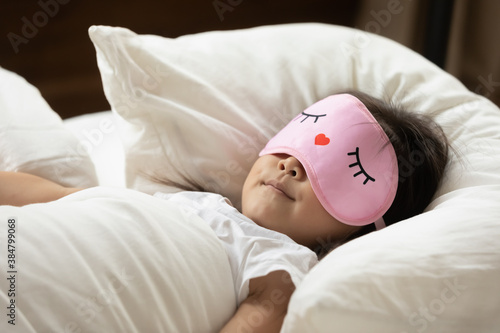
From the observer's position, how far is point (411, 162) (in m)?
1.00

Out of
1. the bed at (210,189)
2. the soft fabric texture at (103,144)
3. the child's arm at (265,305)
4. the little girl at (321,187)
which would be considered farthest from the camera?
the soft fabric texture at (103,144)

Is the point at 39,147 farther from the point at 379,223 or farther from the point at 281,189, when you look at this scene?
the point at 379,223

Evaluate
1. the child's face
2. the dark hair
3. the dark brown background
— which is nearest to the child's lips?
the child's face

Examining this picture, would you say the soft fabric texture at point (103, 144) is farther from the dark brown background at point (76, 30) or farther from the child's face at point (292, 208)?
the dark brown background at point (76, 30)

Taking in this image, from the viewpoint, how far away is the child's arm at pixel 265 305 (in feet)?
2.70

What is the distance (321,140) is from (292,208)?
124 millimetres

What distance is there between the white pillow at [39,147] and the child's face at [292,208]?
0.31 m

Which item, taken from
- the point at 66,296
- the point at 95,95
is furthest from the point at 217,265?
the point at 95,95

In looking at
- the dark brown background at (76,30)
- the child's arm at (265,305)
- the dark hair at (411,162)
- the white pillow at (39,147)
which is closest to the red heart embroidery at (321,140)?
the dark hair at (411,162)

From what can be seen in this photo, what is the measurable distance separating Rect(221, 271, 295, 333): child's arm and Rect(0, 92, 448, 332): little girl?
0.01 metres

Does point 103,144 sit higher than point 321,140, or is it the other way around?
point 321,140

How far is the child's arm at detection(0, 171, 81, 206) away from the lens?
95 cm

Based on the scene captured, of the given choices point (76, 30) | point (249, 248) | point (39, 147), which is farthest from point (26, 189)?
point (76, 30)

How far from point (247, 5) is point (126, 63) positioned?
3.63ft
